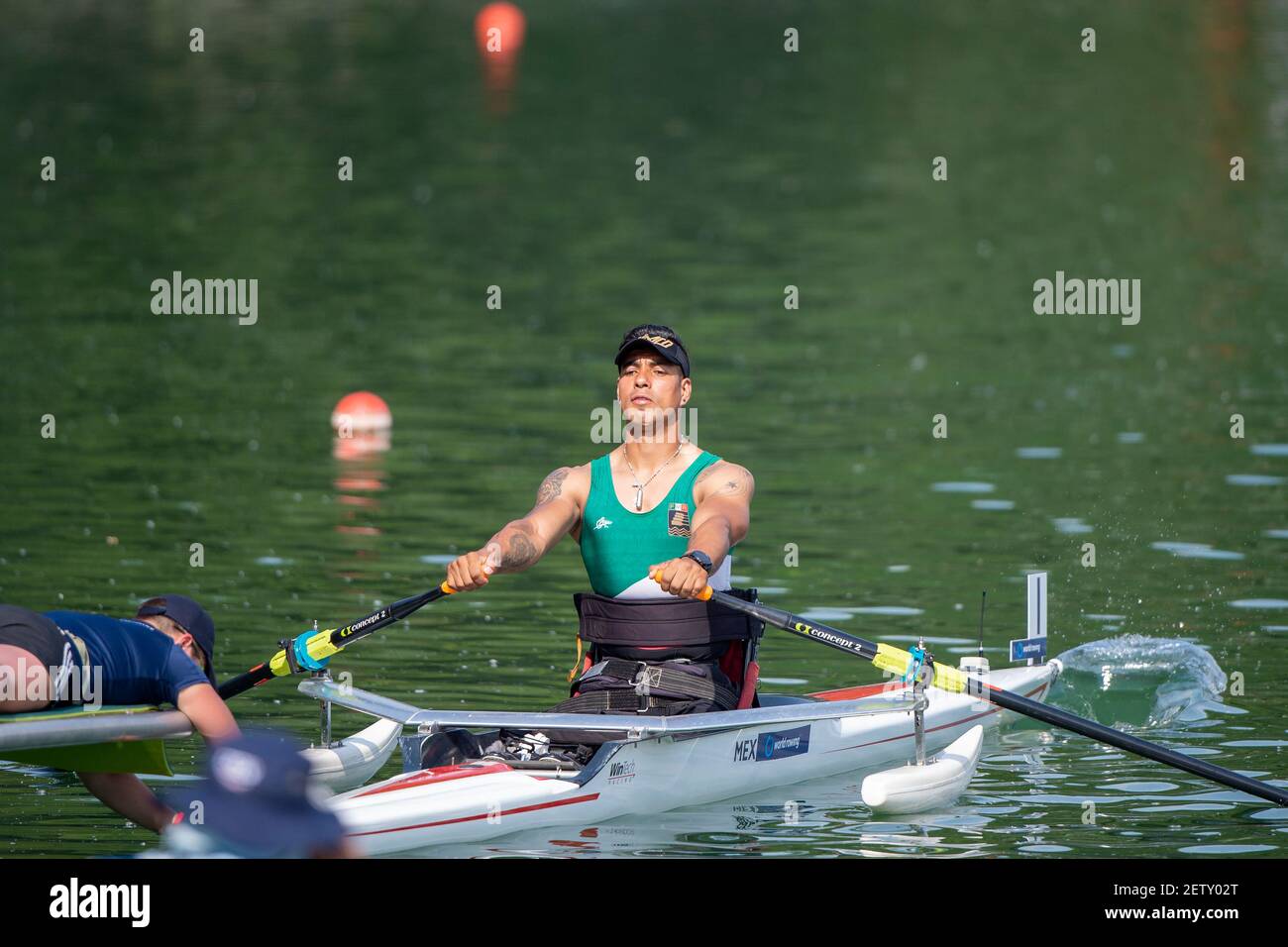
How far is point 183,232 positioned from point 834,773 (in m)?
23.7

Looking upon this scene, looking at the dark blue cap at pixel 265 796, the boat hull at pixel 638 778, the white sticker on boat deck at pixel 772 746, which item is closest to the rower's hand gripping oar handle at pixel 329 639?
the boat hull at pixel 638 778

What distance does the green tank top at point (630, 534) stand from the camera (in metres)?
12.1

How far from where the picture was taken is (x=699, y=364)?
1032 inches

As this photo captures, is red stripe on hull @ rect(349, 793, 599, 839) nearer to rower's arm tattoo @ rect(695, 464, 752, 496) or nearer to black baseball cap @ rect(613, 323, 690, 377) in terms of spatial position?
rower's arm tattoo @ rect(695, 464, 752, 496)

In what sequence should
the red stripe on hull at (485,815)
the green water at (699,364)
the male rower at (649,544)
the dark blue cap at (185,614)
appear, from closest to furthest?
the red stripe on hull at (485,815) < the dark blue cap at (185,614) < the male rower at (649,544) < the green water at (699,364)

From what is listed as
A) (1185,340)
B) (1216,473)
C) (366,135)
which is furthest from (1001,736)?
(366,135)

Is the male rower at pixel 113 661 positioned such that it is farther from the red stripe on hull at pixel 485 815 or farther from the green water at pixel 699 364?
the green water at pixel 699 364

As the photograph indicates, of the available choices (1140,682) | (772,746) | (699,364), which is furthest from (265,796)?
(699,364)

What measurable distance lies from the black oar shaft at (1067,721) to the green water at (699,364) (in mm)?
240

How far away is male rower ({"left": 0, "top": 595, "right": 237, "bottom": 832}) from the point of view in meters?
9.98

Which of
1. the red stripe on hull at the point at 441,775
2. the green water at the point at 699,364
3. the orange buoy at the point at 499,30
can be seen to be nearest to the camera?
the red stripe on hull at the point at 441,775

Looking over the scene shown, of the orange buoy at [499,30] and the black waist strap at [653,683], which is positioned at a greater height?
the orange buoy at [499,30]

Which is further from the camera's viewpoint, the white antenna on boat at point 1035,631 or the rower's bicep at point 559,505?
the white antenna on boat at point 1035,631
